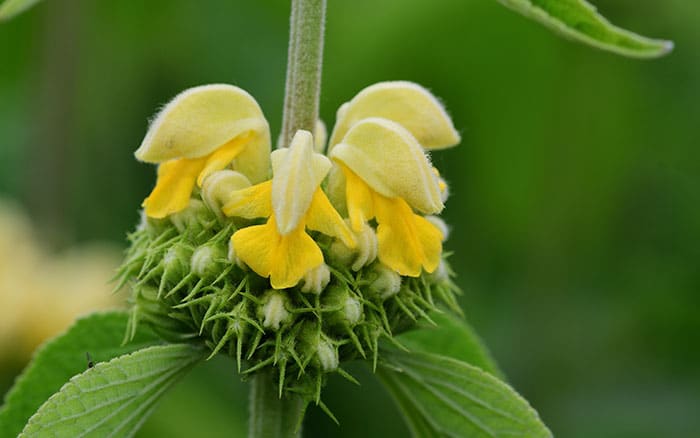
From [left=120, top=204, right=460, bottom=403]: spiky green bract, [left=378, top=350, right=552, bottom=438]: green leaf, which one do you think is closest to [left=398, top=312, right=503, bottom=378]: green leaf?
[left=378, top=350, right=552, bottom=438]: green leaf

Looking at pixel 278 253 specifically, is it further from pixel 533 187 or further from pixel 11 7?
pixel 533 187

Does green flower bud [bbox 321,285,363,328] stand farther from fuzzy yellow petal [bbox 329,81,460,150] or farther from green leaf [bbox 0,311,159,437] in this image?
green leaf [bbox 0,311,159,437]

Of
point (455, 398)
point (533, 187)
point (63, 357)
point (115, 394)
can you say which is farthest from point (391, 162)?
point (533, 187)

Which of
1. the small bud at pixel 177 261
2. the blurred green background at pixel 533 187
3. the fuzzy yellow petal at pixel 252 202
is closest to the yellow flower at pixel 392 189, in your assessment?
the fuzzy yellow petal at pixel 252 202

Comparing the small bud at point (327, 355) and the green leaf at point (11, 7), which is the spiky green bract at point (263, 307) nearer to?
the small bud at point (327, 355)

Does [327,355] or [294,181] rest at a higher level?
[294,181]
